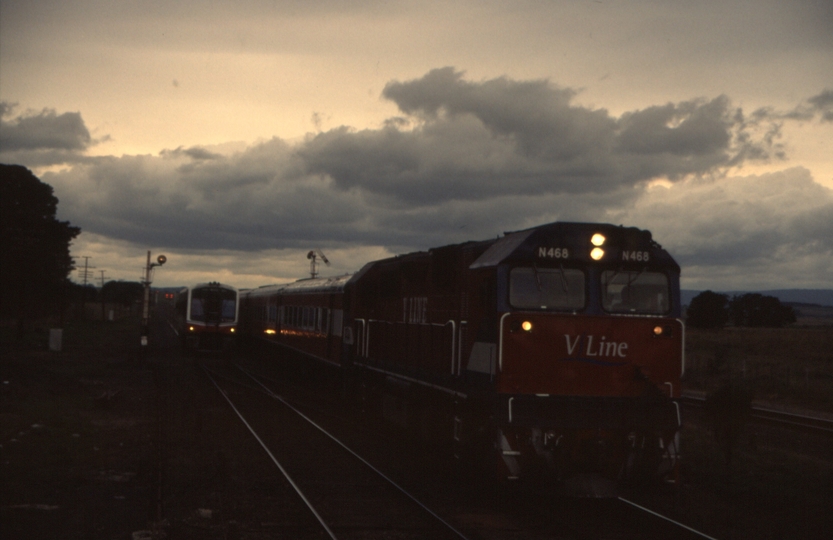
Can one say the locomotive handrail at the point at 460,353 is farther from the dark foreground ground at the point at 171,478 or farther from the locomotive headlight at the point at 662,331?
the dark foreground ground at the point at 171,478

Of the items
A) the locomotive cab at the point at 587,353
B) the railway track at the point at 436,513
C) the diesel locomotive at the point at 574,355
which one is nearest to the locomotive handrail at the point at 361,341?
the railway track at the point at 436,513

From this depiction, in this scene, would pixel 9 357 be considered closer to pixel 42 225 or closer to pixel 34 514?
pixel 42 225

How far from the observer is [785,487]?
41.0 feet

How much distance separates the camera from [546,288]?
412 inches

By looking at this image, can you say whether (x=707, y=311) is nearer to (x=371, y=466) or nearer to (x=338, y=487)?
(x=371, y=466)

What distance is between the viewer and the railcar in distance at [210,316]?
40.9m

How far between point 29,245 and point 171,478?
3911cm

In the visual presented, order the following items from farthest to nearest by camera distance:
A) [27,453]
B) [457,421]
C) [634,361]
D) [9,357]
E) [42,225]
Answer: [42,225], [9,357], [27,453], [457,421], [634,361]

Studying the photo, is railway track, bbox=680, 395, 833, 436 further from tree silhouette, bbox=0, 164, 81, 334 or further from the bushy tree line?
the bushy tree line

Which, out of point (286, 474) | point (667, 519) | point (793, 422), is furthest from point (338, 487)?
point (793, 422)

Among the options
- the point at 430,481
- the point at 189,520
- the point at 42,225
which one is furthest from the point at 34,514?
the point at 42,225

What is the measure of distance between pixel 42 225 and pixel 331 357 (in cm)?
3682

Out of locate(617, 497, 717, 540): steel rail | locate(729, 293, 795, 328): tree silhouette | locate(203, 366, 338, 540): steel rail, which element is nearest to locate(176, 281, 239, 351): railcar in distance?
locate(203, 366, 338, 540): steel rail

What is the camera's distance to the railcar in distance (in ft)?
134
